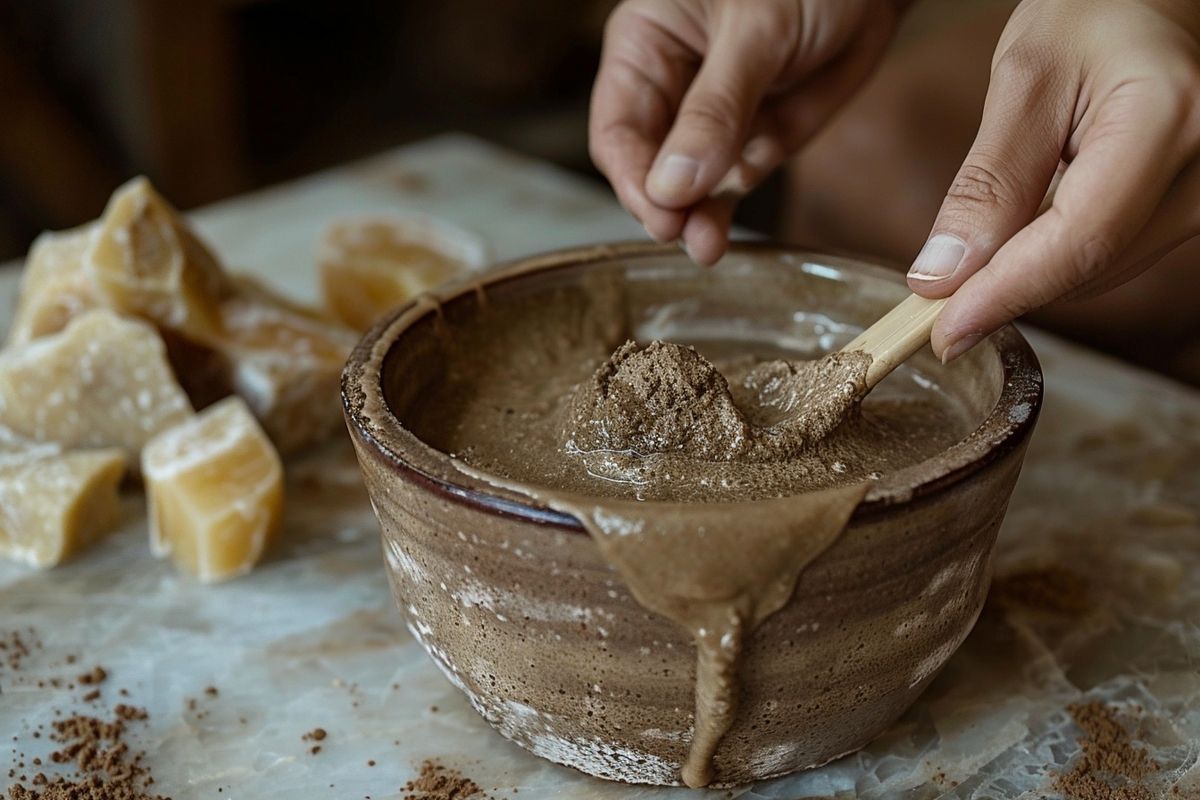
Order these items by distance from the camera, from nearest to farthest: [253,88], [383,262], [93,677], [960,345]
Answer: [960,345], [93,677], [383,262], [253,88]

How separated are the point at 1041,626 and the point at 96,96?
248 cm

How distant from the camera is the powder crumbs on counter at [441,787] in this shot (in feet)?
2.62

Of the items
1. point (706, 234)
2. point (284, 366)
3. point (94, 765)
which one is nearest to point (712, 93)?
point (706, 234)

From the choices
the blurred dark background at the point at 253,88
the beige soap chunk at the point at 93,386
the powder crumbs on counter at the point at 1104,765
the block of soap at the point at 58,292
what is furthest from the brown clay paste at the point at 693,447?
the blurred dark background at the point at 253,88

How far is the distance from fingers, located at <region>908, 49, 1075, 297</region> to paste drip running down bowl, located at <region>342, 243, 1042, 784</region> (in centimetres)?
9

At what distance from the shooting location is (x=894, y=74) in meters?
1.89

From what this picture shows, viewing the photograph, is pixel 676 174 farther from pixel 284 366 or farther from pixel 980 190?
pixel 284 366

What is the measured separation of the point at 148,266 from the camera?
1.18 m

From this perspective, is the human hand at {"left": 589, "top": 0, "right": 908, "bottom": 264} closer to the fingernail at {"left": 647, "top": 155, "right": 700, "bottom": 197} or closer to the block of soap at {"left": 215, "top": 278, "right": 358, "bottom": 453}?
the fingernail at {"left": 647, "top": 155, "right": 700, "bottom": 197}

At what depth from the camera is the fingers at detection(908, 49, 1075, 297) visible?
73cm

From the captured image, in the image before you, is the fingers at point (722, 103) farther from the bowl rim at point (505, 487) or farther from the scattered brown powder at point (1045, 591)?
the scattered brown powder at point (1045, 591)

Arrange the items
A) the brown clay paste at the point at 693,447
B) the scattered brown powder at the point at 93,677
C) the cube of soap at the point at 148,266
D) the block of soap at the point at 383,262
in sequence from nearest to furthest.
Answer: the brown clay paste at the point at 693,447 < the scattered brown powder at the point at 93,677 < the cube of soap at the point at 148,266 < the block of soap at the point at 383,262

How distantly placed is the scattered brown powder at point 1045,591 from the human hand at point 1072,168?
299mm

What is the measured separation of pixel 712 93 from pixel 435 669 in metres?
0.51
